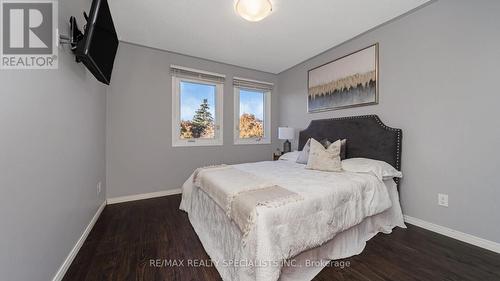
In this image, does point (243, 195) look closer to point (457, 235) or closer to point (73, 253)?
point (73, 253)

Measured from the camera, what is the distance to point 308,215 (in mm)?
1322

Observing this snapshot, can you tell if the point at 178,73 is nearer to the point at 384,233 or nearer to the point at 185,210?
the point at 185,210

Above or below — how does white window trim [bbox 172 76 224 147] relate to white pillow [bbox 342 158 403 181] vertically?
above

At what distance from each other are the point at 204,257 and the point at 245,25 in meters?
2.73

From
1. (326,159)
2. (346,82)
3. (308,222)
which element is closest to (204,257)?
(308,222)

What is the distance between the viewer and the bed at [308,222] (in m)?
1.15

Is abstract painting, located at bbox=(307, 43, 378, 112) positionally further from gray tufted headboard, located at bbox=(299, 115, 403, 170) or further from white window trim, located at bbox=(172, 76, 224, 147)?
white window trim, located at bbox=(172, 76, 224, 147)

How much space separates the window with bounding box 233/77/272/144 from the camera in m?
3.87

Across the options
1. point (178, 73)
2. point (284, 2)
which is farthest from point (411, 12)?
point (178, 73)

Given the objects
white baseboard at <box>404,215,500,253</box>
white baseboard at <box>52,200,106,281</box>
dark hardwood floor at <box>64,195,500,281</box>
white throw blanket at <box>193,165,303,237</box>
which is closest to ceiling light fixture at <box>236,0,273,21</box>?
white throw blanket at <box>193,165,303,237</box>

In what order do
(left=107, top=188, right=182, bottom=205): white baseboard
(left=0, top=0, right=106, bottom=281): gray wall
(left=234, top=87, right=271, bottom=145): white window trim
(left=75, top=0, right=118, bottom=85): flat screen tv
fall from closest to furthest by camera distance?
1. (left=0, top=0, right=106, bottom=281): gray wall
2. (left=75, top=0, right=118, bottom=85): flat screen tv
3. (left=107, top=188, right=182, bottom=205): white baseboard
4. (left=234, top=87, right=271, bottom=145): white window trim

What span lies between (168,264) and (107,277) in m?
0.42

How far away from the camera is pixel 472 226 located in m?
1.77

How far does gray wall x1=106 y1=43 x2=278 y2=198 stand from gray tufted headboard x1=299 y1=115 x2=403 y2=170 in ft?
7.88
